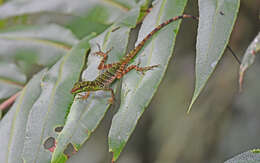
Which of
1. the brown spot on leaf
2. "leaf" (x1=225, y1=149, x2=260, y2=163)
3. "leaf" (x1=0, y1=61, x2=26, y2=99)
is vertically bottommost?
"leaf" (x1=225, y1=149, x2=260, y2=163)

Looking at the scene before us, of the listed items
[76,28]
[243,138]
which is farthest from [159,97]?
[76,28]

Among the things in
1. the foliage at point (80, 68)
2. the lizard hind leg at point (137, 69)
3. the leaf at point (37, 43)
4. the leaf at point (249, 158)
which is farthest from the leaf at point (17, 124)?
the leaf at point (249, 158)

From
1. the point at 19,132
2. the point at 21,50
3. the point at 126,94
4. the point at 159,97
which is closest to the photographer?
the point at 126,94

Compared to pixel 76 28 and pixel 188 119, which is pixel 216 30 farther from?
pixel 188 119

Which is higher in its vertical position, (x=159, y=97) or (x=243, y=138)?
(x=159, y=97)

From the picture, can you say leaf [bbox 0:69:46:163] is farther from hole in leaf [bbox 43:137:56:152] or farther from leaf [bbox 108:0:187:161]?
leaf [bbox 108:0:187:161]

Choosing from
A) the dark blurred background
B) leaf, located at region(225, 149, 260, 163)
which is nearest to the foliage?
leaf, located at region(225, 149, 260, 163)
